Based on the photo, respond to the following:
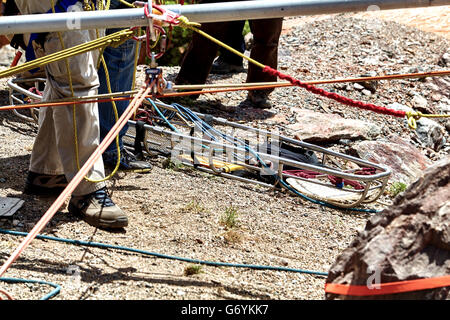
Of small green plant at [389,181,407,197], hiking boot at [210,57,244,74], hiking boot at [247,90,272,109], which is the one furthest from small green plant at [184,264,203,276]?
hiking boot at [210,57,244,74]

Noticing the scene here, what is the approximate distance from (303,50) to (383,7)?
6007mm

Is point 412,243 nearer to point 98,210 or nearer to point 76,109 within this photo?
point 98,210

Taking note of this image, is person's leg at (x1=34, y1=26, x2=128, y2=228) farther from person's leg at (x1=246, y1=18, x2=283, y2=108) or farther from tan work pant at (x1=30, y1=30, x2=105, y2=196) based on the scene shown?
person's leg at (x1=246, y1=18, x2=283, y2=108)

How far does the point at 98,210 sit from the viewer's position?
3684mm

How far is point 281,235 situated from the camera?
12.8 feet

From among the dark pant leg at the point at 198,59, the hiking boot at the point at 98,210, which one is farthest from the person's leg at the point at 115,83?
the dark pant leg at the point at 198,59

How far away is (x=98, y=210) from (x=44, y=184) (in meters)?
0.56

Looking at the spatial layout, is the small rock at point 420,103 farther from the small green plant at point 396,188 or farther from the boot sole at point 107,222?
the boot sole at point 107,222

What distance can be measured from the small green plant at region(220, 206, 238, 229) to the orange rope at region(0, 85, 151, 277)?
1187 millimetres

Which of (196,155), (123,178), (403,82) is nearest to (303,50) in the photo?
(403,82)

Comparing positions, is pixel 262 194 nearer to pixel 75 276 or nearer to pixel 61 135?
pixel 61 135

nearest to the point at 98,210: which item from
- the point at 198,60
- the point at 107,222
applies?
the point at 107,222

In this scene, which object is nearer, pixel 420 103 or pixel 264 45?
pixel 264 45
